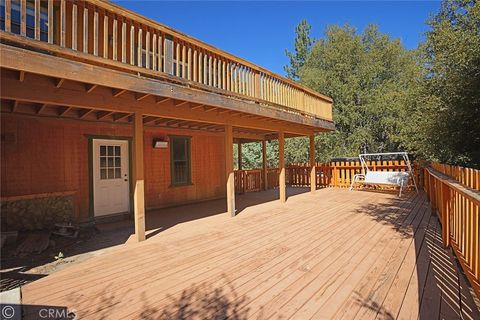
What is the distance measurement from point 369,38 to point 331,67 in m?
3.48

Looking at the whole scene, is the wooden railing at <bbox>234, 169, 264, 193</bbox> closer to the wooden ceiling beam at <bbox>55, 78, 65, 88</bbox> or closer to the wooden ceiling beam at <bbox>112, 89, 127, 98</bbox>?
the wooden ceiling beam at <bbox>112, 89, 127, 98</bbox>

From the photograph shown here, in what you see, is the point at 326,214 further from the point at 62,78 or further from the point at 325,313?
the point at 62,78

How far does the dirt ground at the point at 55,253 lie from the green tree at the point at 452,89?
8034 millimetres

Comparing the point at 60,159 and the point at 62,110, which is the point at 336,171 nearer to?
the point at 60,159

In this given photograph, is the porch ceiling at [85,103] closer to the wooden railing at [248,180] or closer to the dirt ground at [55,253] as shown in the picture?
the dirt ground at [55,253]

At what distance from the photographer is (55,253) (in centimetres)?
405

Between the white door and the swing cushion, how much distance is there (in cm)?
762

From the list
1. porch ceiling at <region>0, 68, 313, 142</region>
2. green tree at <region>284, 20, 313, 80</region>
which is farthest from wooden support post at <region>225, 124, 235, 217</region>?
green tree at <region>284, 20, 313, 80</region>

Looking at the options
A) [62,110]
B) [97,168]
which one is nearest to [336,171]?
[97,168]

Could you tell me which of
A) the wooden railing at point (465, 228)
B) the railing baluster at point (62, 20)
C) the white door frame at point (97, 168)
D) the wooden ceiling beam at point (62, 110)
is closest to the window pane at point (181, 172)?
the white door frame at point (97, 168)

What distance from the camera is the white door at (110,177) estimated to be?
611 cm

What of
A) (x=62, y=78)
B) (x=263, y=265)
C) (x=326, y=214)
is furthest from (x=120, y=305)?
(x=326, y=214)

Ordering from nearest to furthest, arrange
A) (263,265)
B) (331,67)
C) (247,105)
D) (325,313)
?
(325,313), (263,265), (247,105), (331,67)

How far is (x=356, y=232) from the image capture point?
15.2 ft
